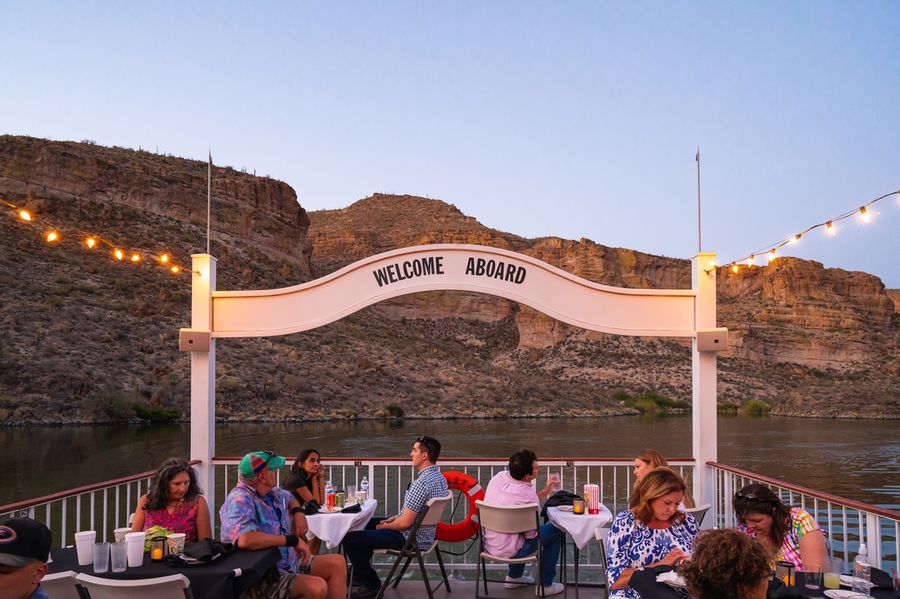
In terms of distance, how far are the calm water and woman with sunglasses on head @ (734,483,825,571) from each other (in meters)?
15.9

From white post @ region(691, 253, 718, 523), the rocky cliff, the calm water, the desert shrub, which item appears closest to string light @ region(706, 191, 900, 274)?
white post @ region(691, 253, 718, 523)

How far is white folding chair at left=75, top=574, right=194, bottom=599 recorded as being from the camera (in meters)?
2.84

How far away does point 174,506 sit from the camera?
390 cm

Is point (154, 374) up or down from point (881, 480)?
up

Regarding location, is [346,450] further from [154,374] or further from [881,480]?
[881,480]

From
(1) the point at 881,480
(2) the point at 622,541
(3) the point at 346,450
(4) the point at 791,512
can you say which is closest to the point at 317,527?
(2) the point at 622,541

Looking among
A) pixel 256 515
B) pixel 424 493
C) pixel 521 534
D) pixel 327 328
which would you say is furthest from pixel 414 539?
pixel 327 328

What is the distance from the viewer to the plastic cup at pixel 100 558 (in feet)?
10.4

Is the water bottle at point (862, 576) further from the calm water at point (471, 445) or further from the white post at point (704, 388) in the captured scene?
the calm water at point (471, 445)

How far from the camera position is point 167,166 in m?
55.4

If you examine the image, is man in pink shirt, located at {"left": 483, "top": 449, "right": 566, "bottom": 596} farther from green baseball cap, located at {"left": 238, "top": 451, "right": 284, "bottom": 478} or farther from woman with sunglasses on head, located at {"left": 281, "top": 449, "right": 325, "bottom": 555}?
green baseball cap, located at {"left": 238, "top": 451, "right": 284, "bottom": 478}

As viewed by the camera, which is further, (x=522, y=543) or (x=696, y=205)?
(x=696, y=205)

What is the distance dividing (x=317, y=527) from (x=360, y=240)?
77.0 meters

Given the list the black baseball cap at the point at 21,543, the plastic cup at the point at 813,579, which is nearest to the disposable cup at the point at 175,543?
the black baseball cap at the point at 21,543
